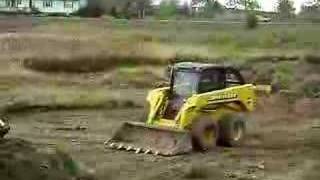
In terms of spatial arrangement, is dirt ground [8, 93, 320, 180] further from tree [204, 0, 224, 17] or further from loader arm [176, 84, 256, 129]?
tree [204, 0, 224, 17]

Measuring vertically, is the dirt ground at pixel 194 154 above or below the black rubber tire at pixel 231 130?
below

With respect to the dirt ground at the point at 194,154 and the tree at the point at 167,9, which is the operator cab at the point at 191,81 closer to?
the dirt ground at the point at 194,154

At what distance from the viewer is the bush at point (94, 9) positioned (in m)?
33.7

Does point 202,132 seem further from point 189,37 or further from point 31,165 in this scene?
point 189,37

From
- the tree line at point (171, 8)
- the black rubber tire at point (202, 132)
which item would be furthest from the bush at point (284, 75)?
the black rubber tire at point (202, 132)

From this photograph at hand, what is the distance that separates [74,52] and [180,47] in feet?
17.0

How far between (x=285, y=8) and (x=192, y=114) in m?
48.0

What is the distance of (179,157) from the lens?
15.6 metres

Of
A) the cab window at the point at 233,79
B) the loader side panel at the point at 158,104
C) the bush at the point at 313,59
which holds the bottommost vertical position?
the bush at the point at 313,59

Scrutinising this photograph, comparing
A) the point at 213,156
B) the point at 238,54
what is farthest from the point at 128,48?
the point at 213,156

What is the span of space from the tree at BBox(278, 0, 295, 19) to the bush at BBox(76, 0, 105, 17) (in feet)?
77.9

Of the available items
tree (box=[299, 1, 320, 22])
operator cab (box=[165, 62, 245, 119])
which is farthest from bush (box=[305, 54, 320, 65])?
operator cab (box=[165, 62, 245, 119])

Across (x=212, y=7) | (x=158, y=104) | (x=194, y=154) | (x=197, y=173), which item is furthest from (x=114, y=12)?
(x=197, y=173)

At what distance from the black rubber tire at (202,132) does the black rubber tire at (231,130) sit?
23 cm
